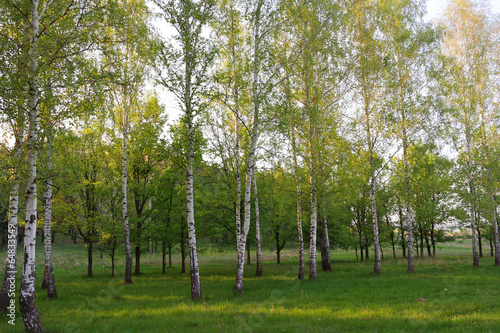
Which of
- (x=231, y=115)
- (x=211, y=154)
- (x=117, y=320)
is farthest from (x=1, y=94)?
(x=231, y=115)

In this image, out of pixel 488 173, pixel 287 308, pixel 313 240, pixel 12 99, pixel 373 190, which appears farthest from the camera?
pixel 488 173

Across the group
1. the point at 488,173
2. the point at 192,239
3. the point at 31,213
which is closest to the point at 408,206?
the point at 488,173

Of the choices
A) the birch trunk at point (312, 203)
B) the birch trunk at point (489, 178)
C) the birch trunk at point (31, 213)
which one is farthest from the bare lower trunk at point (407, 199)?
the birch trunk at point (31, 213)

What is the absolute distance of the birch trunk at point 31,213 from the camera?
24.6 ft

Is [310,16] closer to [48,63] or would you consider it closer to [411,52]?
[411,52]

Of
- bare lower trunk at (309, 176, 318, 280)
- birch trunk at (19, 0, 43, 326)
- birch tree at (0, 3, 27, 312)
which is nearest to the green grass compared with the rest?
birch trunk at (19, 0, 43, 326)

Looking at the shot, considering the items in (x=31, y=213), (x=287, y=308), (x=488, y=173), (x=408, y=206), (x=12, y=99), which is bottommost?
(x=287, y=308)

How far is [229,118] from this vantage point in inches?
726

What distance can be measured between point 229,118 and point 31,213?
40.7ft

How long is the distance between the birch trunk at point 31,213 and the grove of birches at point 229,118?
0.04 metres

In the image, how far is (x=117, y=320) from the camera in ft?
29.5

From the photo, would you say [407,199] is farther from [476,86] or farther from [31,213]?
[31,213]

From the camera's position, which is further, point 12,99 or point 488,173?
point 488,173

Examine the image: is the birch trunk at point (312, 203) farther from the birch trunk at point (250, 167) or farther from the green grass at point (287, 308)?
the birch trunk at point (250, 167)
